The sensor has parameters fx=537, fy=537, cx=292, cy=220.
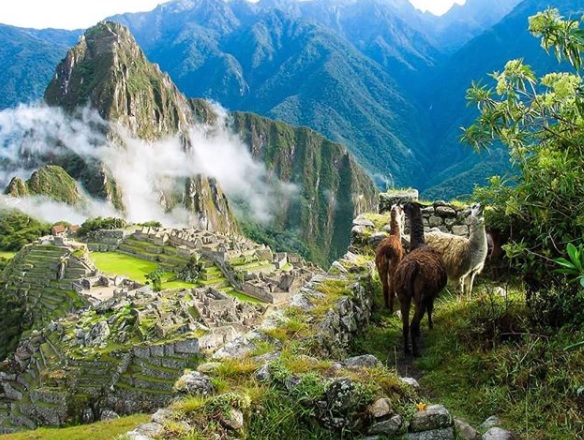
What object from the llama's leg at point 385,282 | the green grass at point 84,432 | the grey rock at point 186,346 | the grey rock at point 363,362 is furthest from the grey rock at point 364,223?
the grey rock at point 186,346

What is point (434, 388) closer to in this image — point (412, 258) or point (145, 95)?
point (412, 258)

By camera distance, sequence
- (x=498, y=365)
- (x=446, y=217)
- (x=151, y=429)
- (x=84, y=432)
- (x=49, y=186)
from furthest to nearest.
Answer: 1. (x=49, y=186)
2. (x=84, y=432)
3. (x=446, y=217)
4. (x=498, y=365)
5. (x=151, y=429)

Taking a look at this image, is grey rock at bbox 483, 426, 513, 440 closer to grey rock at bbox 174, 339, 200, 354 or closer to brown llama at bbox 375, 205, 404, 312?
brown llama at bbox 375, 205, 404, 312

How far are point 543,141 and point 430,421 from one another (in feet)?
10.6

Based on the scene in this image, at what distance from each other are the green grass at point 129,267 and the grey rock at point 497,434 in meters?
49.1

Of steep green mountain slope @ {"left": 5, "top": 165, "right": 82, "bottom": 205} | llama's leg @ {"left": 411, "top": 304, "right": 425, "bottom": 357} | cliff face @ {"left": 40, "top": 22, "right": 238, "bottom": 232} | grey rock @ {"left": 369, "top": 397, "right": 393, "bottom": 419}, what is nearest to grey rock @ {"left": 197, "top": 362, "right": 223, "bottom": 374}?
grey rock @ {"left": 369, "top": 397, "right": 393, "bottom": 419}

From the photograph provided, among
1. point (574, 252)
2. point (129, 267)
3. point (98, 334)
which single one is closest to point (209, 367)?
point (574, 252)

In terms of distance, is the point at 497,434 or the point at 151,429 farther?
the point at 497,434

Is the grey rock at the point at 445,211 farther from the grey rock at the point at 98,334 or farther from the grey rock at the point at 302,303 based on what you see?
the grey rock at the point at 98,334

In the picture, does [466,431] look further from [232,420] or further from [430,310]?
[430,310]

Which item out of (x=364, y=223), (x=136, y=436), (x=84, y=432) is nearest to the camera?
(x=136, y=436)

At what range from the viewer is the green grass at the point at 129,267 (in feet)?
179

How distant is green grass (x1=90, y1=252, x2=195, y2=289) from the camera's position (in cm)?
5442

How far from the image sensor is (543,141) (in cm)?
563
